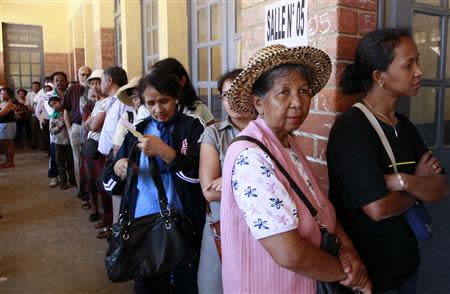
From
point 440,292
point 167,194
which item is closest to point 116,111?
point 167,194

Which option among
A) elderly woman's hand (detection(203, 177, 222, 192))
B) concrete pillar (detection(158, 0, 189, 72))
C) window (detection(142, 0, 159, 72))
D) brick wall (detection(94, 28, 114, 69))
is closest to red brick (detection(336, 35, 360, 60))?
elderly woman's hand (detection(203, 177, 222, 192))

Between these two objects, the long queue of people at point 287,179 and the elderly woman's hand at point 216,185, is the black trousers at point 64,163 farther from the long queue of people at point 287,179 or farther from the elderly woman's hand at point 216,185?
the elderly woman's hand at point 216,185

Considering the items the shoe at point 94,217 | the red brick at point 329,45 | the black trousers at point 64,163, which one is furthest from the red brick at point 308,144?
the black trousers at point 64,163

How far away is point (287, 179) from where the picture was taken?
4.10 ft

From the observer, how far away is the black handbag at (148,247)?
1.96 meters

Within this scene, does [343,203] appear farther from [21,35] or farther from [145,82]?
[21,35]

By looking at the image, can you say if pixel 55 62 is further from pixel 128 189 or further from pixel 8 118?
pixel 128 189

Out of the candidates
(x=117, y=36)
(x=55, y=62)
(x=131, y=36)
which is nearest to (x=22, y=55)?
(x=55, y=62)

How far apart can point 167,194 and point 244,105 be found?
2.83ft

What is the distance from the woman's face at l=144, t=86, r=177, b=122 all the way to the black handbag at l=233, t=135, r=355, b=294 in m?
0.95

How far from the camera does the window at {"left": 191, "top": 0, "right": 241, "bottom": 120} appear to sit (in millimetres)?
3564

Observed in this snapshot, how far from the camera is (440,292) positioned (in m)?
2.26

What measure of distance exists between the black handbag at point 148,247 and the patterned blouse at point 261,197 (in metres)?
0.88

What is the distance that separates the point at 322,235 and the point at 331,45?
0.95 metres
